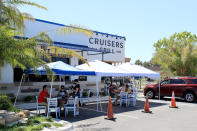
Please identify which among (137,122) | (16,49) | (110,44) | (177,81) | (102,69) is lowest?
(137,122)

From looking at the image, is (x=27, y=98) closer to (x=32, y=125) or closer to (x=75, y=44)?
(x=32, y=125)

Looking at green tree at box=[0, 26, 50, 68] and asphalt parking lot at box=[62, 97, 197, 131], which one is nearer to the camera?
green tree at box=[0, 26, 50, 68]

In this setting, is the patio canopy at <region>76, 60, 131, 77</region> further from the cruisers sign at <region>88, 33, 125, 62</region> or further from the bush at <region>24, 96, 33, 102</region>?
the cruisers sign at <region>88, 33, 125, 62</region>

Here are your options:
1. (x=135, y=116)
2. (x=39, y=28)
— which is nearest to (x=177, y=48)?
(x=39, y=28)

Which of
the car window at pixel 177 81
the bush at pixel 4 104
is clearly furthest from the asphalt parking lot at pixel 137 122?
the car window at pixel 177 81

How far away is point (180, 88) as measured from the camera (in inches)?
652

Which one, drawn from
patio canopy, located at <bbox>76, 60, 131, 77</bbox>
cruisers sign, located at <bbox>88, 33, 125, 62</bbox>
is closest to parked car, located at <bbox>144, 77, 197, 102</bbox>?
patio canopy, located at <bbox>76, 60, 131, 77</bbox>

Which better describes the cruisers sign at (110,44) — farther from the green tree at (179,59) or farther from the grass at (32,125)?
the grass at (32,125)

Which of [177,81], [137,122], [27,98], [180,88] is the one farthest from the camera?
[177,81]

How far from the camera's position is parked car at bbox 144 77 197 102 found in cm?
1604

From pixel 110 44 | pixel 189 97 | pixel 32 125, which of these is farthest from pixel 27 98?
pixel 110 44

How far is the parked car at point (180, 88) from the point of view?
16.0 m

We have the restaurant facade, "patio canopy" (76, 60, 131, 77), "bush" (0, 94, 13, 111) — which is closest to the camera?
"bush" (0, 94, 13, 111)

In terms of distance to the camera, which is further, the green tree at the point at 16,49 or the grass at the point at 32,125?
the green tree at the point at 16,49
